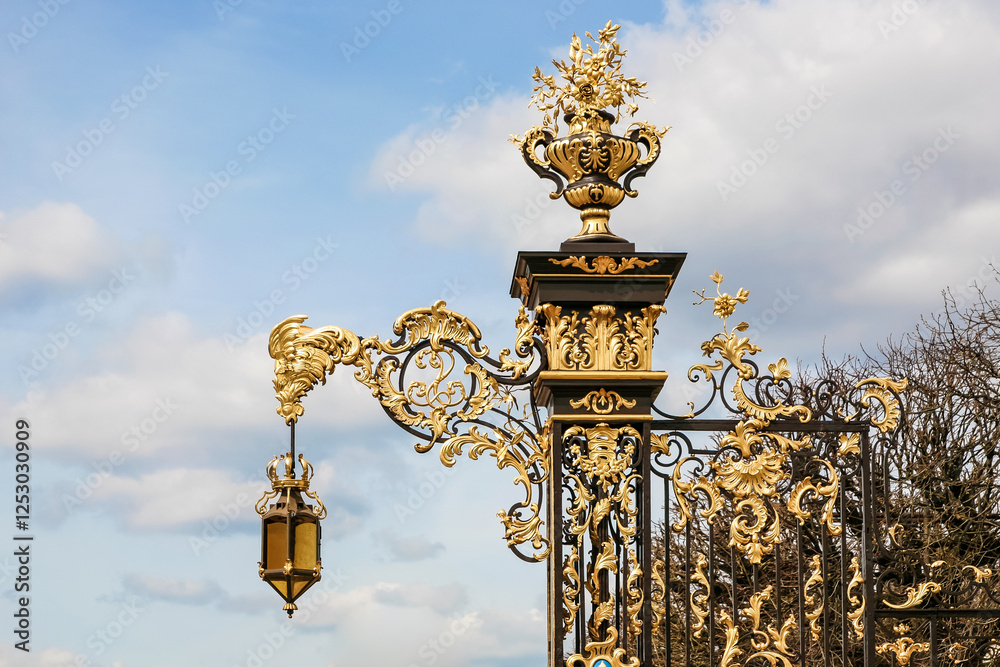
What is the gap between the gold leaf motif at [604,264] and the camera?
6.39 meters

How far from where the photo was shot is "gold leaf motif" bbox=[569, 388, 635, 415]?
640 centimetres

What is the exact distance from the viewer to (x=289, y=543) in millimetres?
6359

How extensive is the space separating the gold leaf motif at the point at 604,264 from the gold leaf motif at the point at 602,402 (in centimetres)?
64

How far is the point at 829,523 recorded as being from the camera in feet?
21.6

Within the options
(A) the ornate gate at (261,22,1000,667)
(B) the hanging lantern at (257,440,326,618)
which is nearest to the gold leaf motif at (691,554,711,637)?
(A) the ornate gate at (261,22,1000,667)

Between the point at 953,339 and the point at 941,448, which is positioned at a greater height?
the point at 953,339

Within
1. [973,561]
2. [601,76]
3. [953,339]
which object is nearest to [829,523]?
[601,76]

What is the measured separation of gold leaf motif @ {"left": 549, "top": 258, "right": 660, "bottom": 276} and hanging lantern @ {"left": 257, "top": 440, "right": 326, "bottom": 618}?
1862mm

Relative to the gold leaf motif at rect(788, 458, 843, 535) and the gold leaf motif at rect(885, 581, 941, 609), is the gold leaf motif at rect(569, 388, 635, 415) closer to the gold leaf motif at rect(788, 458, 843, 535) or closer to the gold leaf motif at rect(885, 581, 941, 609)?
the gold leaf motif at rect(788, 458, 843, 535)

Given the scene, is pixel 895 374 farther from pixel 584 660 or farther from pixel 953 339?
pixel 584 660

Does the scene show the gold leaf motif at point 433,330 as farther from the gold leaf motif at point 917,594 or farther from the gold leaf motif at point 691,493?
the gold leaf motif at point 917,594

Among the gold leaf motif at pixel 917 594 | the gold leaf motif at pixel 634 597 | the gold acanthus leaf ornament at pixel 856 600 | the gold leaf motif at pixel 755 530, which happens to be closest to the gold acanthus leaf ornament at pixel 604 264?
the gold leaf motif at pixel 755 530

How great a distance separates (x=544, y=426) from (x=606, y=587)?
91 cm

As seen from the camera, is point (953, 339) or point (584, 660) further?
point (953, 339)
